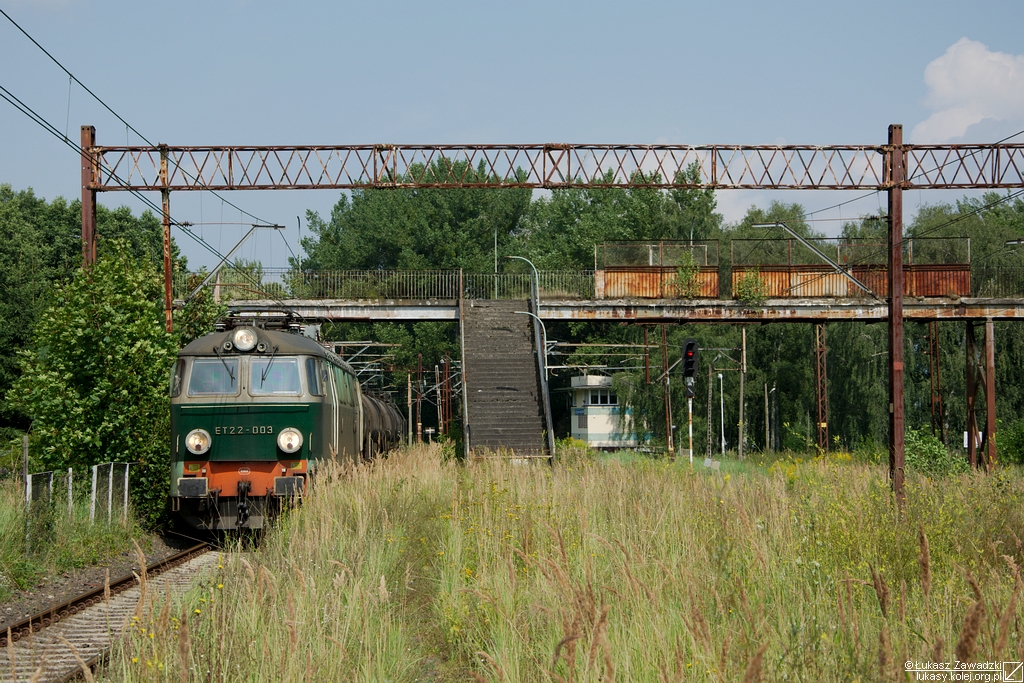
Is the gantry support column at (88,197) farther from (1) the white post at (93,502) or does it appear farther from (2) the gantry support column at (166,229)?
(1) the white post at (93,502)

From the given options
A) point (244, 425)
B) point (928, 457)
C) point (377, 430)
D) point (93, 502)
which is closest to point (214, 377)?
point (244, 425)

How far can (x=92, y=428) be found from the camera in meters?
17.2

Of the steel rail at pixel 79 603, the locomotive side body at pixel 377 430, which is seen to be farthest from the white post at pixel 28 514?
the locomotive side body at pixel 377 430

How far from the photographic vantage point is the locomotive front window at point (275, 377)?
49.1 feet

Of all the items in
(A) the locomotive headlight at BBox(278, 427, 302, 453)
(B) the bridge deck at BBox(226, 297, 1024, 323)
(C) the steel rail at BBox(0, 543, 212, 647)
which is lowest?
(C) the steel rail at BBox(0, 543, 212, 647)

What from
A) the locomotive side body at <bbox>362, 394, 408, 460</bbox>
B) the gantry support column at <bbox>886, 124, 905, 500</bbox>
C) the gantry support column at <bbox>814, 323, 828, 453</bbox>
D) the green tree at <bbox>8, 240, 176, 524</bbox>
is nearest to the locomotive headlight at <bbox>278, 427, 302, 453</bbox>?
the locomotive side body at <bbox>362, 394, 408, 460</bbox>

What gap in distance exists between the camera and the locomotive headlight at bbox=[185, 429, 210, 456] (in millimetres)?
14484

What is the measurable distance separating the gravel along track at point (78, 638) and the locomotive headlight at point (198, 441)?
2.56m

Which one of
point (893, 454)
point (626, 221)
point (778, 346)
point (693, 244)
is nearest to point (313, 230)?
point (626, 221)

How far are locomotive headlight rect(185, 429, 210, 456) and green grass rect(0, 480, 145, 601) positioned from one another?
1755 mm

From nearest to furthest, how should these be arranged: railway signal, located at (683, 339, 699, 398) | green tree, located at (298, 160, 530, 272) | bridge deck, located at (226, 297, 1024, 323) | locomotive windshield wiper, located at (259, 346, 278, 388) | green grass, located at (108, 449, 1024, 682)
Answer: green grass, located at (108, 449, 1024, 682) → locomotive windshield wiper, located at (259, 346, 278, 388) → railway signal, located at (683, 339, 699, 398) → bridge deck, located at (226, 297, 1024, 323) → green tree, located at (298, 160, 530, 272)

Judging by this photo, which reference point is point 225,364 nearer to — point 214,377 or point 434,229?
point 214,377

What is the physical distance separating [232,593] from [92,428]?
39.9 feet

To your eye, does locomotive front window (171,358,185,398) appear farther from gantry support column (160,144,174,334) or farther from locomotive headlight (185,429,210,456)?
gantry support column (160,144,174,334)
